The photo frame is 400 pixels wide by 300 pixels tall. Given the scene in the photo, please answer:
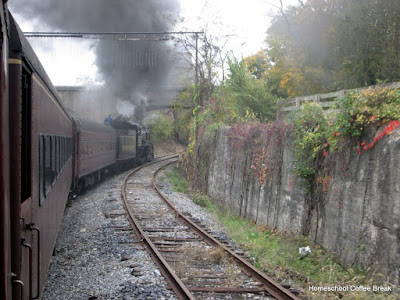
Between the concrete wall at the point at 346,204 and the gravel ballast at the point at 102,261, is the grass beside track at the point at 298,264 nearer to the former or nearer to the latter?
the concrete wall at the point at 346,204

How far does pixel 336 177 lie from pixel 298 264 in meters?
1.71

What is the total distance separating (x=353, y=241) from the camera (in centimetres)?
631

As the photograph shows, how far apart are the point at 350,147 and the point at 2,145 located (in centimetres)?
610

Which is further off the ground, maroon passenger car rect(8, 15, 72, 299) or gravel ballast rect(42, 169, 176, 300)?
maroon passenger car rect(8, 15, 72, 299)

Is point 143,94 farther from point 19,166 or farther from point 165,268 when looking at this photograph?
point 19,166

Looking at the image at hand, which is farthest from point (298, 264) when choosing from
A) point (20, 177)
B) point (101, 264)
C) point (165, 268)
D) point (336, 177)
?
point (20, 177)

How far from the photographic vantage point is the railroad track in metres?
5.27

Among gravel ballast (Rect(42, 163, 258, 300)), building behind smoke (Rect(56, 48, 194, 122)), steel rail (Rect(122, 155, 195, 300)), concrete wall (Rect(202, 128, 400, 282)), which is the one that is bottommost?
gravel ballast (Rect(42, 163, 258, 300))

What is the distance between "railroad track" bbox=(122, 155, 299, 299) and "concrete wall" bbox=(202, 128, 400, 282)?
5.19 ft

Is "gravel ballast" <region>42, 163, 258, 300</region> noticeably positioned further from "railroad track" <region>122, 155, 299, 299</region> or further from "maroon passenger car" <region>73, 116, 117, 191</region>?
"maroon passenger car" <region>73, 116, 117, 191</region>

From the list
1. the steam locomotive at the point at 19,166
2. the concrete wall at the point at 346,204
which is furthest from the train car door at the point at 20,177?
the concrete wall at the point at 346,204

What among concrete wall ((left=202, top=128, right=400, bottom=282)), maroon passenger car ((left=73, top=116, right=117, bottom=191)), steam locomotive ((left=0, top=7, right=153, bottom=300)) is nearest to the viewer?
steam locomotive ((left=0, top=7, right=153, bottom=300))

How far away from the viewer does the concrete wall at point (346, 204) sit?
5488 mm

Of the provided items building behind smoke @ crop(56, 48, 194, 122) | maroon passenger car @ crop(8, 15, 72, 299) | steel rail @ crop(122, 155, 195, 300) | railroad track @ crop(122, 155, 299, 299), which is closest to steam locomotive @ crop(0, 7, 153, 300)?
maroon passenger car @ crop(8, 15, 72, 299)
